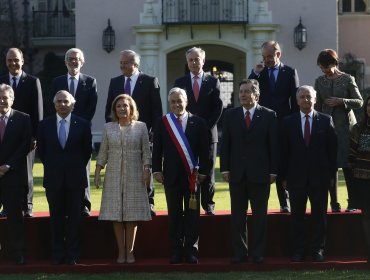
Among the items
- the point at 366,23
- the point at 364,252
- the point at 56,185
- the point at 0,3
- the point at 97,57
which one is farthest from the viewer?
the point at 0,3

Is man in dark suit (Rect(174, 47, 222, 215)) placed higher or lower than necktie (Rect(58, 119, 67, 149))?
higher

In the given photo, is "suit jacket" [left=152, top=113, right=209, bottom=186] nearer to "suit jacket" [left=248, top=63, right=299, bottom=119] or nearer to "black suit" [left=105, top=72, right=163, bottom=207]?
A: "black suit" [left=105, top=72, right=163, bottom=207]

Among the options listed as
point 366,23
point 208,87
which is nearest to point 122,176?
point 208,87

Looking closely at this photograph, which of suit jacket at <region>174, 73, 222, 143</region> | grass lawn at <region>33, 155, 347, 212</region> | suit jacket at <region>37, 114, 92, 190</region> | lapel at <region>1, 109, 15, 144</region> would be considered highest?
suit jacket at <region>174, 73, 222, 143</region>

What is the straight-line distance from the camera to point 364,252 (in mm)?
10805

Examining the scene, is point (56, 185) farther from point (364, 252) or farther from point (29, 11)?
point (29, 11)

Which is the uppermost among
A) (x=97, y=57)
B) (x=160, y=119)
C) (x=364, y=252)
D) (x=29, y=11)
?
(x=29, y=11)

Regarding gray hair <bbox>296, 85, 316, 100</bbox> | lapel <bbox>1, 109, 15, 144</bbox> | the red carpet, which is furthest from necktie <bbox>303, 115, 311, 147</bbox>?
lapel <bbox>1, 109, 15, 144</bbox>

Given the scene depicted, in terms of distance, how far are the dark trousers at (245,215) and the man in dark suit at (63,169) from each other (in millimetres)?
1650

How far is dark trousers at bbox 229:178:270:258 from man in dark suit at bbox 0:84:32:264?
2.29m

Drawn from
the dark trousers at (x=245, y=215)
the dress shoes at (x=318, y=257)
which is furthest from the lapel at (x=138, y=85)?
the dress shoes at (x=318, y=257)

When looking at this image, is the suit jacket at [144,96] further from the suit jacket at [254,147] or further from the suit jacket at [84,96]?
the suit jacket at [254,147]

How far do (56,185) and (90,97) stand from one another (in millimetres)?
1300

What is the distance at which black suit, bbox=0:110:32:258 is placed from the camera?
33.8 ft
